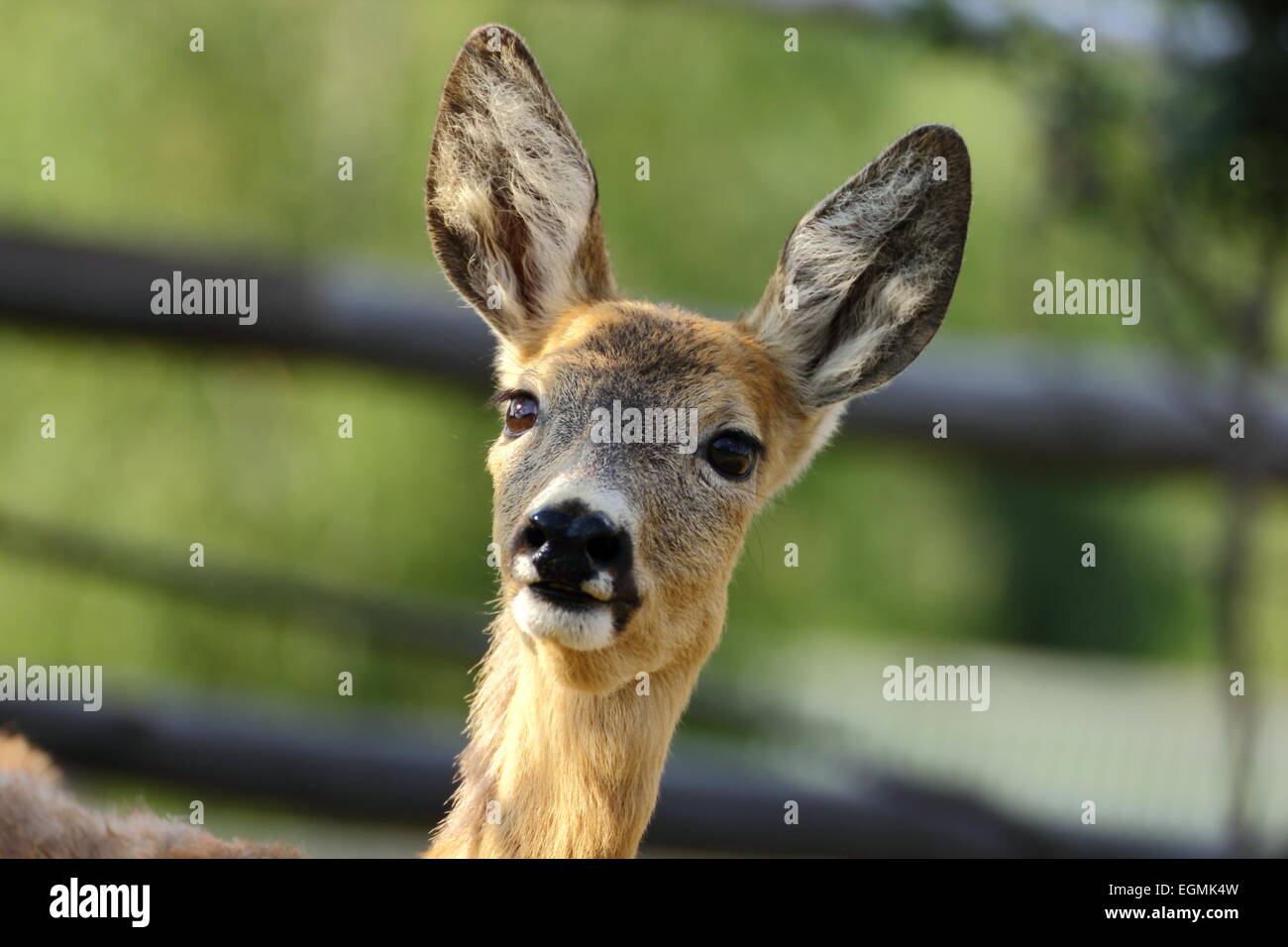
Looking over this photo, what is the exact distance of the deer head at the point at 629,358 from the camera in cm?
377

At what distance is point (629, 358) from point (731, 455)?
40cm

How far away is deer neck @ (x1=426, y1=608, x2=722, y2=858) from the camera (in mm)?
4031

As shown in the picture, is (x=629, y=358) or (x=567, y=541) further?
(x=629, y=358)

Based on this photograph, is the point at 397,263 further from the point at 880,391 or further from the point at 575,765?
the point at 575,765

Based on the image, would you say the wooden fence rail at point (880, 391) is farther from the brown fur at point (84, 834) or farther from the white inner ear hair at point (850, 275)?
the brown fur at point (84, 834)

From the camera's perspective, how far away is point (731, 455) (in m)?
4.26

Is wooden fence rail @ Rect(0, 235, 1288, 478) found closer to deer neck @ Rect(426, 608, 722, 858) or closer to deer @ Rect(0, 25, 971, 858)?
deer @ Rect(0, 25, 971, 858)

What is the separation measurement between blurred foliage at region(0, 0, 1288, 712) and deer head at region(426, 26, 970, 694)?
461 cm

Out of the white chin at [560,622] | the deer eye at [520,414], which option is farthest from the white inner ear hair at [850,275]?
the white chin at [560,622]

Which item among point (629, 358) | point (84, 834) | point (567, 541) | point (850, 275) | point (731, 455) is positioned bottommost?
point (84, 834)

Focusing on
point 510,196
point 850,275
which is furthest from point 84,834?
point 850,275

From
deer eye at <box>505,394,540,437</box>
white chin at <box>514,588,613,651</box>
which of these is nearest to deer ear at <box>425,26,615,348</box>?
deer eye at <box>505,394,540,437</box>
